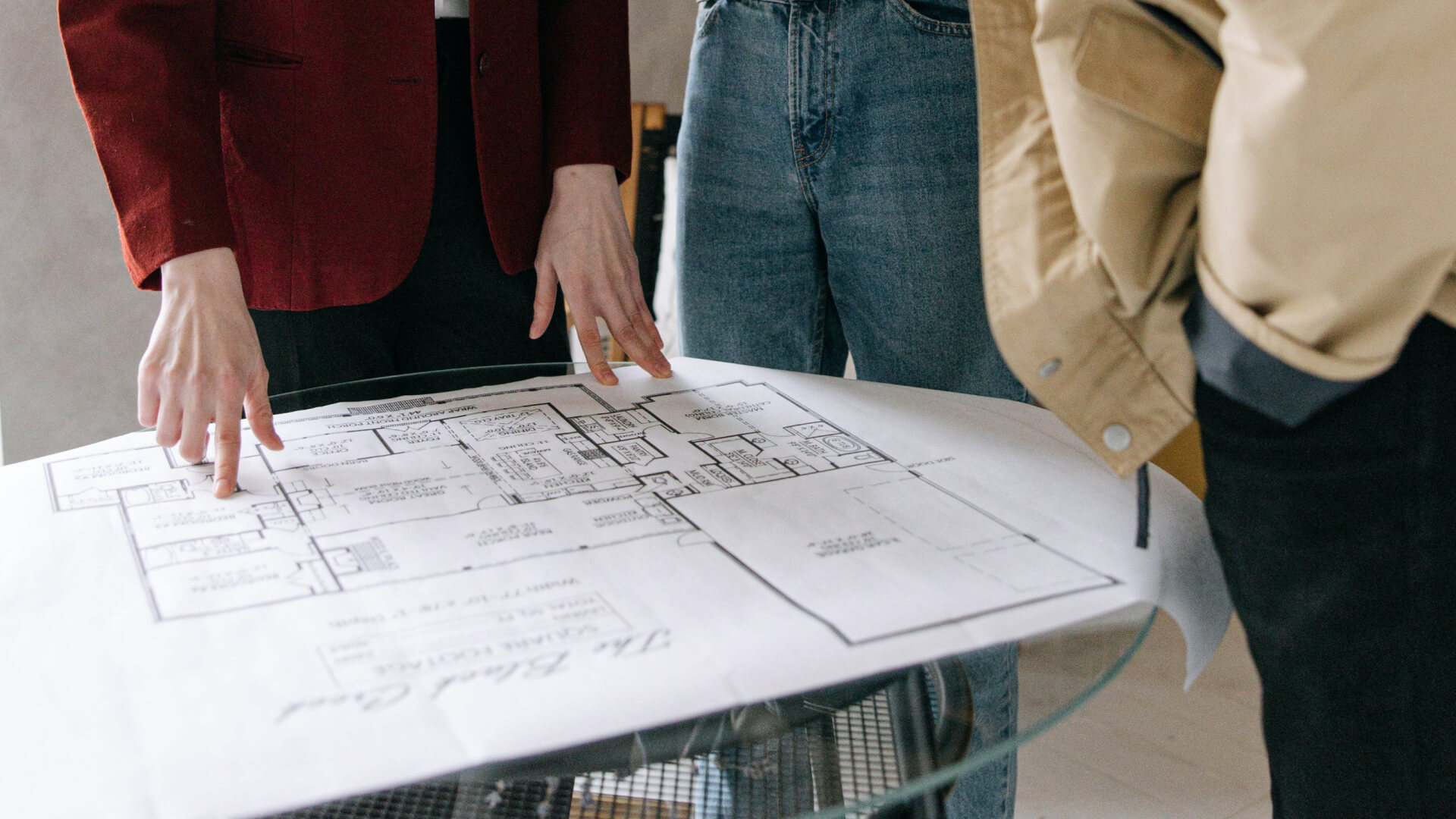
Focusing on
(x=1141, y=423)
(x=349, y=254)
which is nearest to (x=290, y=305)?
(x=349, y=254)

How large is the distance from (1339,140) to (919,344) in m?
0.56

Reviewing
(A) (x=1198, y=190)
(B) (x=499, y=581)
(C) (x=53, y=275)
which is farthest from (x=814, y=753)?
(C) (x=53, y=275)

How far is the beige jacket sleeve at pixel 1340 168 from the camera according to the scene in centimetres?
45

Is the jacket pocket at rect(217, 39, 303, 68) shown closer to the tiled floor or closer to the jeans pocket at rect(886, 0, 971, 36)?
the jeans pocket at rect(886, 0, 971, 36)

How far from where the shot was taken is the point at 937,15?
3.09ft

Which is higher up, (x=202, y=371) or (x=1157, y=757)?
(x=202, y=371)

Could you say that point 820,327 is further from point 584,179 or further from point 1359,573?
point 1359,573

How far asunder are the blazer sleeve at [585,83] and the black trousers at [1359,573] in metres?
0.70

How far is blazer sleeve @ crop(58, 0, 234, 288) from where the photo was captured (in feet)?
2.62

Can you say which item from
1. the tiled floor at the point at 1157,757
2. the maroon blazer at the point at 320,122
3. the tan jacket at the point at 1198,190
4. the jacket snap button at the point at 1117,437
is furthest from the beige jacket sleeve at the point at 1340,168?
the tiled floor at the point at 1157,757

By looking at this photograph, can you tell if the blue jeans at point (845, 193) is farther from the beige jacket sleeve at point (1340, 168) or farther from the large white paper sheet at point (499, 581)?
the beige jacket sleeve at point (1340, 168)

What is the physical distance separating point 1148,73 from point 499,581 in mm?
462

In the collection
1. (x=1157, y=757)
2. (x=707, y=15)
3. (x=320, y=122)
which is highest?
(x=707, y=15)

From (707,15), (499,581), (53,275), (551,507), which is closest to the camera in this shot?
(499,581)
